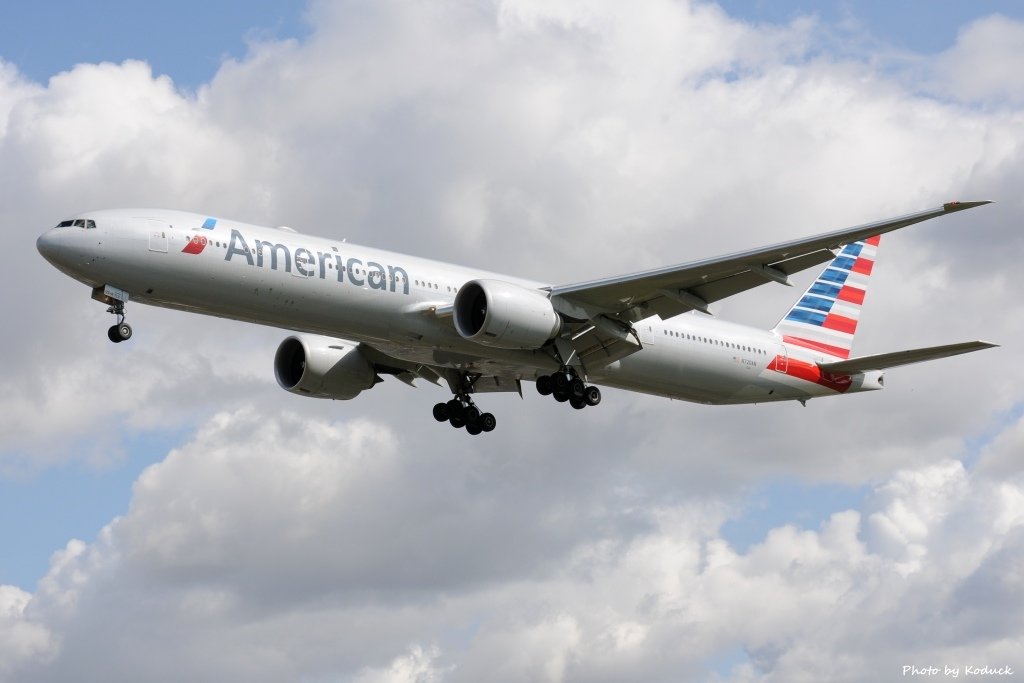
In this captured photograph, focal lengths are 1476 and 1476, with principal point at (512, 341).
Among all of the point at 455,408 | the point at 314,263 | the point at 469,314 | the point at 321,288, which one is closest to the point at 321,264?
the point at 314,263

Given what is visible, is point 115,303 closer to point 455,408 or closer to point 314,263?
point 314,263

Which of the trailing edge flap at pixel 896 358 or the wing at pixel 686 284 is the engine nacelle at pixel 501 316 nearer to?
the wing at pixel 686 284

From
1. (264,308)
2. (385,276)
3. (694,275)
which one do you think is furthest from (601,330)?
(264,308)

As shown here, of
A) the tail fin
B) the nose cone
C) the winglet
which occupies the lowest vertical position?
the winglet

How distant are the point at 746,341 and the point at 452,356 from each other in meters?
10.4

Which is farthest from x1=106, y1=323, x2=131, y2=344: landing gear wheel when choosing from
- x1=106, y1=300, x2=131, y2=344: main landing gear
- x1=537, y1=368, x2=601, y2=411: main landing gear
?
x1=537, y1=368, x2=601, y2=411: main landing gear

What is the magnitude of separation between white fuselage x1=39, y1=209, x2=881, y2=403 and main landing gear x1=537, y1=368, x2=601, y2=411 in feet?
1.37

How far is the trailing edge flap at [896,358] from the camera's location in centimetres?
4281

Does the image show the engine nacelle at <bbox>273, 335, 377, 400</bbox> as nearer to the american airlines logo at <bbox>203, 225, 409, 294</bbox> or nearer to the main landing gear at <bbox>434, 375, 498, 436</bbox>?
the main landing gear at <bbox>434, 375, 498, 436</bbox>

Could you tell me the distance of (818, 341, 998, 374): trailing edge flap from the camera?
140ft

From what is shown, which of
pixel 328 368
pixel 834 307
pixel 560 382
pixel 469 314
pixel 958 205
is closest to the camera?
pixel 958 205

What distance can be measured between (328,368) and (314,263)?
940cm

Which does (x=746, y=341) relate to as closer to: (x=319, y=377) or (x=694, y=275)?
(x=694, y=275)

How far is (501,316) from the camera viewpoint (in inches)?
1615
